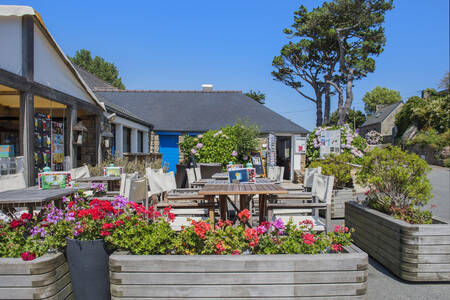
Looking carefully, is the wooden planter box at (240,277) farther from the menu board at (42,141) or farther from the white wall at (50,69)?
the white wall at (50,69)

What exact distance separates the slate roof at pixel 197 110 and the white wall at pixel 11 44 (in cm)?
966

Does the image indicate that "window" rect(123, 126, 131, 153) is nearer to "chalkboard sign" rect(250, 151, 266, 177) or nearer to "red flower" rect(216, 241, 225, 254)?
"chalkboard sign" rect(250, 151, 266, 177)

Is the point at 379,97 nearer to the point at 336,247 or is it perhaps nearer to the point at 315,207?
the point at 315,207

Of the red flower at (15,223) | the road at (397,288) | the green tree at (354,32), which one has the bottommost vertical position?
the road at (397,288)

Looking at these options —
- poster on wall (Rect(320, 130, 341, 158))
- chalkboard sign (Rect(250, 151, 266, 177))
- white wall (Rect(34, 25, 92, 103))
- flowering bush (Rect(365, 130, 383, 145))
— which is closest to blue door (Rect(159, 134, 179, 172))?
chalkboard sign (Rect(250, 151, 266, 177))

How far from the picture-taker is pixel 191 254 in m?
2.25

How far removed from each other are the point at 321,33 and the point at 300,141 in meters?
10.6

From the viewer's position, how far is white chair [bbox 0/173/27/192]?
413 cm

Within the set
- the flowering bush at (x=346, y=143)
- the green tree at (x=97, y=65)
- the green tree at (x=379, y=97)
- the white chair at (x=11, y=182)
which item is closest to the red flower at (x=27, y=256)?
the white chair at (x=11, y=182)

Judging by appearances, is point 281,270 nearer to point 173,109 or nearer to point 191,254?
point 191,254

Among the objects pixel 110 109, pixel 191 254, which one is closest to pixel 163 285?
pixel 191 254

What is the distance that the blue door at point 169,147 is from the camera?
15586 mm

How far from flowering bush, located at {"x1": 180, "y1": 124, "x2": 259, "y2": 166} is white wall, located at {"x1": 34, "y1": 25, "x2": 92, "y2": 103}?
5190mm

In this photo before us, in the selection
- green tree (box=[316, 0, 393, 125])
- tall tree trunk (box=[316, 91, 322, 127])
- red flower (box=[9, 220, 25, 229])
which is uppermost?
green tree (box=[316, 0, 393, 125])
